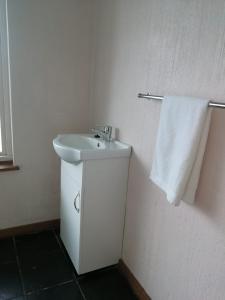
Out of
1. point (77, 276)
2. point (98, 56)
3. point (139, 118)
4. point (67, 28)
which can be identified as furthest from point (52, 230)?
point (67, 28)

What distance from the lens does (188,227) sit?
1198 millimetres

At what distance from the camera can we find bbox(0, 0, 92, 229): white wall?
184 cm

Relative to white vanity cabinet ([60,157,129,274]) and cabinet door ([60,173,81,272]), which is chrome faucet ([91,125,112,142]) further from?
cabinet door ([60,173,81,272])

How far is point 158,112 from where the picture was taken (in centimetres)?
137

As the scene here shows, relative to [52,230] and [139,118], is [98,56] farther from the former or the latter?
[52,230]

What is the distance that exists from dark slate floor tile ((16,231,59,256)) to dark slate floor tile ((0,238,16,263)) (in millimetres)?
51

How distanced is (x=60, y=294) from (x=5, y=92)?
1529 mm

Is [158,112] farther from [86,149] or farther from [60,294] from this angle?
[60,294]

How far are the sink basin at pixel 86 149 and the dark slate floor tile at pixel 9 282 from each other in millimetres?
907

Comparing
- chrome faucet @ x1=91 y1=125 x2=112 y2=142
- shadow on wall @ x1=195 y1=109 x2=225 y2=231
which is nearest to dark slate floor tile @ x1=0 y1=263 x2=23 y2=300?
chrome faucet @ x1=91 y1=125 x2=112 y2=142

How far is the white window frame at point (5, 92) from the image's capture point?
1813 mm

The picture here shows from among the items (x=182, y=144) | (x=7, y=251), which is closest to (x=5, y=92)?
(x=7, y=251)

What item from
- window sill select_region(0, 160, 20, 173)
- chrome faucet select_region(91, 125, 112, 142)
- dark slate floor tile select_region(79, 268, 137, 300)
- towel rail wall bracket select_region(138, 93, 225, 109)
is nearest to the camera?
towel rail wall bracket select_region(138, 93, 225, 109)

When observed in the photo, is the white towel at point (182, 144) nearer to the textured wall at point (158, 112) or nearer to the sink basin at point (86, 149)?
the textured wall at point (158, 112)
